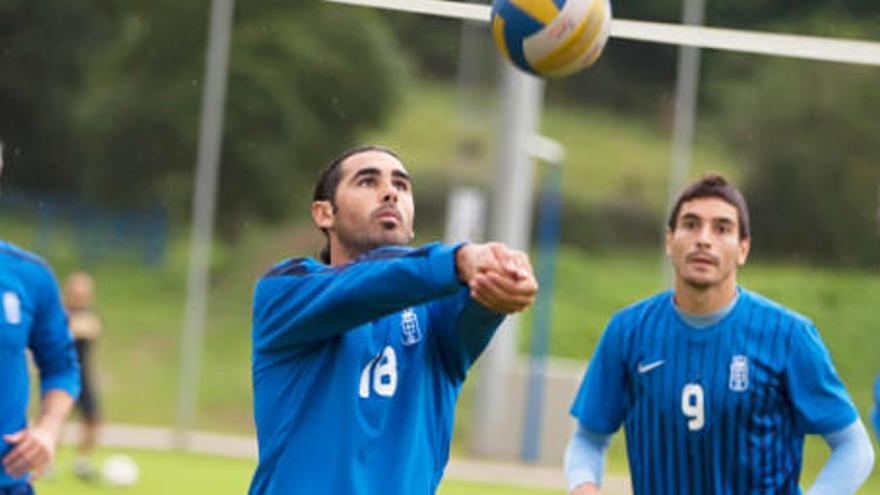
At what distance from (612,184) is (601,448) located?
2476 cm

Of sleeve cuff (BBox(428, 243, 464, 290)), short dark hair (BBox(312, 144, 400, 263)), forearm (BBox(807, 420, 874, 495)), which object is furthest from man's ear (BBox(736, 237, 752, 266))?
sleeve cuff (BBox(428, 243, 464, 290))

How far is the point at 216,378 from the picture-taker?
80.2 ft

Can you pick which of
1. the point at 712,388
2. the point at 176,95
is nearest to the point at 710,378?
the point at 712,388

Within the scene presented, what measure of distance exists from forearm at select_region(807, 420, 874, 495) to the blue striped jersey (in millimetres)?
61

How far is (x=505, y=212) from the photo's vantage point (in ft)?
64.9

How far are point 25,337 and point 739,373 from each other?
251cm

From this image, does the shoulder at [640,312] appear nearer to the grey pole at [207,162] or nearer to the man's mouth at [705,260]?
the man's mouth at [705,260]

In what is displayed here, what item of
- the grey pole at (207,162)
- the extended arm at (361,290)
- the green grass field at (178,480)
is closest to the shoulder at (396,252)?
the extended arm at (361,290)

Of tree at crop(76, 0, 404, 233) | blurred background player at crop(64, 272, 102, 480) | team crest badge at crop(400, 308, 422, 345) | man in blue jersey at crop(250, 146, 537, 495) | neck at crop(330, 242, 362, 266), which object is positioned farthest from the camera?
tree at crop(76, 0, 404, 233)

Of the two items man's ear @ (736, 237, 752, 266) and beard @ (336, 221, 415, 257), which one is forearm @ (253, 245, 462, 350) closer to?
beard @ (336, 221, 415, 257)

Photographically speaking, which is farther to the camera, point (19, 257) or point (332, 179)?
point (19, 257)

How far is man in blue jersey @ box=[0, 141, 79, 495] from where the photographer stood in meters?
6.39

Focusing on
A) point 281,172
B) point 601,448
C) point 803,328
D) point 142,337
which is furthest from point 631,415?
point 142,337

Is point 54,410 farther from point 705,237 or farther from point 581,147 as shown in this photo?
point 581,147
